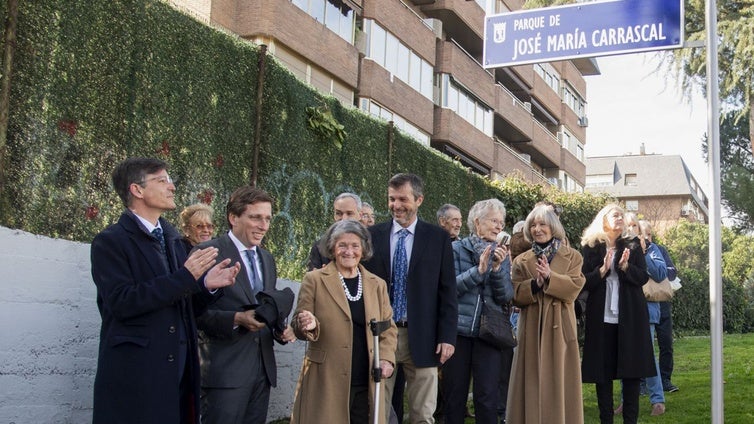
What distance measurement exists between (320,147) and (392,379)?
5.03 metres

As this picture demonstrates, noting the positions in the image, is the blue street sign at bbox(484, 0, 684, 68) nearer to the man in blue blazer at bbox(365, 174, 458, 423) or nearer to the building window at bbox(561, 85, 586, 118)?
the man in blue blazer at bbox(365, 174, 458, 423)

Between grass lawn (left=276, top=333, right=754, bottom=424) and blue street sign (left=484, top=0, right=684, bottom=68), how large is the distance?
3.57m

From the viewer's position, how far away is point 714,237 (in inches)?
266

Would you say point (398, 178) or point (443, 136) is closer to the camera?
point (398, 178)

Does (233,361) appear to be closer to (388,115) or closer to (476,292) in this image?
(476,292)

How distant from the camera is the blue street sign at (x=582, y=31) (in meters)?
7.86

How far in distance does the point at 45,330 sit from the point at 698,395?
7.68m

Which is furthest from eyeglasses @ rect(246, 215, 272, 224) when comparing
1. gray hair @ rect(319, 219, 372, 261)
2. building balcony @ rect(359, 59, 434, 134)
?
building balcony @ rect(359, 59, 434, 134)

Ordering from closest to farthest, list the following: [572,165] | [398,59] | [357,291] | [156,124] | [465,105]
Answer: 1. [357,291]
2. [156,124]
3. [398,59]
4. [465,105]
5. [572,165]

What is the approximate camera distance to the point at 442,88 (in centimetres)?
3175

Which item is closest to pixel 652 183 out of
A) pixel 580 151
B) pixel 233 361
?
pixel 580 151

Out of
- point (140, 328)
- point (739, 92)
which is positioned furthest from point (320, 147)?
point (739, 92)

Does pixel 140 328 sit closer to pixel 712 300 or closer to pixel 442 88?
pixel 712 300

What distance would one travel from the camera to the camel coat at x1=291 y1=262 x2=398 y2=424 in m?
5.64
